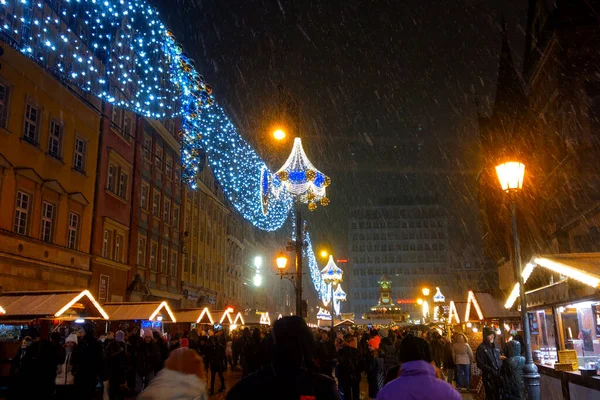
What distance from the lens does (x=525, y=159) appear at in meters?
26.3

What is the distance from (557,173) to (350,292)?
416 ft

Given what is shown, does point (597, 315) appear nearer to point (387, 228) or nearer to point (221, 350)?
point (221, 350)

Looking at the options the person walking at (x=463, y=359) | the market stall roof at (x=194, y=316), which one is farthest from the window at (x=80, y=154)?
the person walking at (x=463, y=359)

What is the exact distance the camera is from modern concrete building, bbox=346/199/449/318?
139 metres

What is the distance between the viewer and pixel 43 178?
68.4ft

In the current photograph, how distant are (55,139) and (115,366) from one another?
40.8ft

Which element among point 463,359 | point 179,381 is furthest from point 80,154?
point 179,381

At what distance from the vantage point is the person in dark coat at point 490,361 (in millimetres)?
11367

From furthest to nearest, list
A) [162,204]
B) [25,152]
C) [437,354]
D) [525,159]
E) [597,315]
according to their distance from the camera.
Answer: [162,204] → [525,159] → [437,354] → [25,152] → [597,315]

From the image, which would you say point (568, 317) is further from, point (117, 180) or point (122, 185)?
point (122, 185)

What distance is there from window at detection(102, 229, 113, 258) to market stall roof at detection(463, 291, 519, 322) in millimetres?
17075

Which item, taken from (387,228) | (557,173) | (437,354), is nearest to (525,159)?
(557,173)

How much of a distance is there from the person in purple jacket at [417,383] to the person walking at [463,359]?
42.7 ft

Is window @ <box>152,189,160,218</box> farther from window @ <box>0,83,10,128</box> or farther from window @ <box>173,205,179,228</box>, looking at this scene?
window @ <box>0,83,10,128</box>
